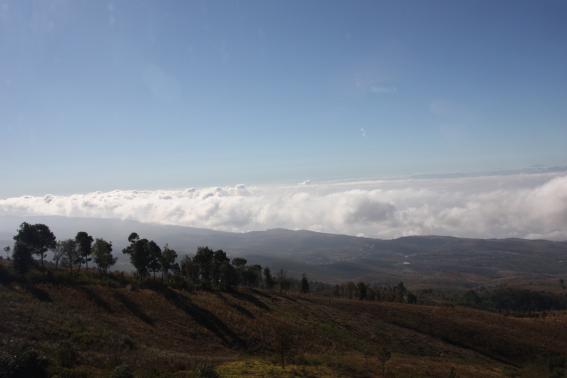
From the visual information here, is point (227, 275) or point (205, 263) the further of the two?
point (205, 263)

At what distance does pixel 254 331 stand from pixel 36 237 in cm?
6070

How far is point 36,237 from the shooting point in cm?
8769

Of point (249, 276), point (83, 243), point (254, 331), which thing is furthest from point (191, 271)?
point (254, 331)

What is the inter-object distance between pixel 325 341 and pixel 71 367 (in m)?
40.7

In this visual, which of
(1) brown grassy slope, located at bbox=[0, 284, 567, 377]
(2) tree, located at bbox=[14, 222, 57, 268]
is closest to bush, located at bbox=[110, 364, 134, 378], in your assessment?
(1) brown grassy slope, located at bbox=[0, 284, 567, 377]

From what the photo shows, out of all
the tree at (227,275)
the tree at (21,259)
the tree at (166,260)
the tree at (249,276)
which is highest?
the tree at (21,259)

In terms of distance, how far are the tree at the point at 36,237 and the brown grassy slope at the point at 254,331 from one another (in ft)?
93.0

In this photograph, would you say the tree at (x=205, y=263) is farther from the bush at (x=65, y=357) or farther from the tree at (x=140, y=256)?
the bush at (x=65, y=357)

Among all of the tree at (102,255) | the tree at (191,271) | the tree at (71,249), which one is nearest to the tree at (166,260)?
the tree at (191,271)

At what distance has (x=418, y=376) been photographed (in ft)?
127

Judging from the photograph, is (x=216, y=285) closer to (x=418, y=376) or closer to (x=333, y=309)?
(x=333, y=309)

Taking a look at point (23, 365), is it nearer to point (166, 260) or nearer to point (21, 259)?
point (21, 259)

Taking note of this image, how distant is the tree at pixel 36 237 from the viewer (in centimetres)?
8619

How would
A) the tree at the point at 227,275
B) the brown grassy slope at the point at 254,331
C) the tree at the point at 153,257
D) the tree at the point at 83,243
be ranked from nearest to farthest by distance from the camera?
the brown grassy slope at the point at 254,331 < the tree at the point at 83,243 < the tree at the point at 153,257 < the tree at the point at 227,275
